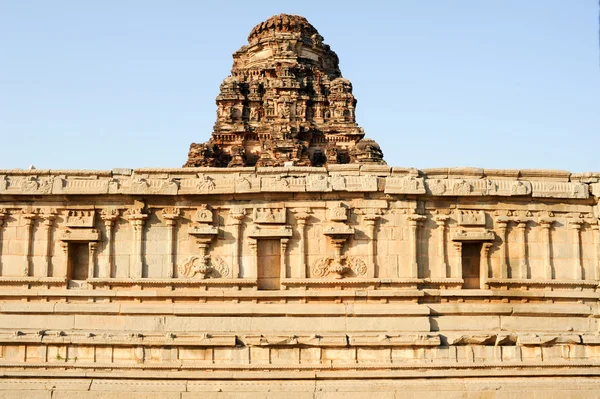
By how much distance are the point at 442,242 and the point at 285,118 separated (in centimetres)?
2959

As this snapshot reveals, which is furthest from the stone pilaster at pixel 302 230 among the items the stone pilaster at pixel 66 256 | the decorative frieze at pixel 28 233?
the decorative frieze at pixel 28 233

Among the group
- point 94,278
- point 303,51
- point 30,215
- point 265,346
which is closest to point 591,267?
point 265,346

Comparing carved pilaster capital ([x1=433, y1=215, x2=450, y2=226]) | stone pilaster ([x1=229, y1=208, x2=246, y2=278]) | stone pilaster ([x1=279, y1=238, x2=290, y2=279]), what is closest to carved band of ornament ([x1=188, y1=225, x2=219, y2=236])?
stone pilaster ([x1=229, y1=208, x2=246, y2=278])

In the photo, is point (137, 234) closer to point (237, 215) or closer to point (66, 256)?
point (66, 256)

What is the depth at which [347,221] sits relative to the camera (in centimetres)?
1680

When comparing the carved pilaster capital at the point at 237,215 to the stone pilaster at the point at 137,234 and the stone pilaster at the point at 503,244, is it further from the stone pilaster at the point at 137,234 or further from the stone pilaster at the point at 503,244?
the stone pilaster at the point at 503,244

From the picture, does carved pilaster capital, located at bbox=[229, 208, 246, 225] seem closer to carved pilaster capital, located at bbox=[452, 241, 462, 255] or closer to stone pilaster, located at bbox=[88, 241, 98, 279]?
stone pilaster, located at bbox=[88, 241, 98, 279]

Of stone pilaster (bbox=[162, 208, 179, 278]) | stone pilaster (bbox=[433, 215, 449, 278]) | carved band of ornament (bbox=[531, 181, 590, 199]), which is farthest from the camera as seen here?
carved band of ornament (bbox=[531, 181, 590, 199])

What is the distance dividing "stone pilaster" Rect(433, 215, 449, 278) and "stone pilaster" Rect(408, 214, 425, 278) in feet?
1.41

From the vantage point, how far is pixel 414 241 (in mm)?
16781

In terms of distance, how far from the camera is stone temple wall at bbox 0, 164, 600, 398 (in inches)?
618

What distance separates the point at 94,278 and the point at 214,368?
342cm

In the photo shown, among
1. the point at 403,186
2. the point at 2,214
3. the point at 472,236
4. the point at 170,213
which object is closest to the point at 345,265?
the point at 403,186

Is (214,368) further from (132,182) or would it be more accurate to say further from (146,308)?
(132,182)
